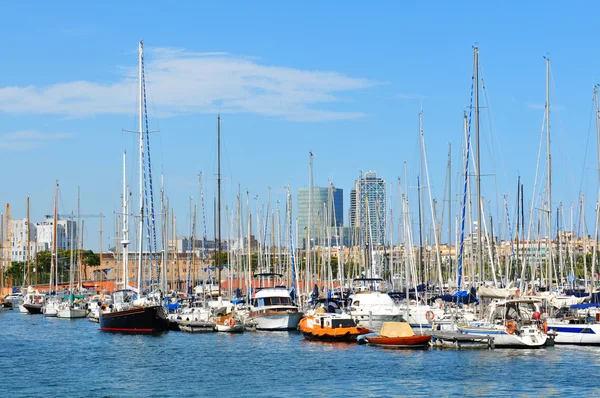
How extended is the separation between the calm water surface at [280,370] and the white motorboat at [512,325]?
30.3 inches

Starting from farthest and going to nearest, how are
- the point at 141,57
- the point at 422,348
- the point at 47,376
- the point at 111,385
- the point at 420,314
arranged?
the point at 141,57
the point at 420,314
the point at 422,348
the point at 47,376
the point at 111,385

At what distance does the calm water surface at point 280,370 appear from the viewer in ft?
143

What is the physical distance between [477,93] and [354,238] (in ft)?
190

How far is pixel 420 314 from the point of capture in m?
65.9

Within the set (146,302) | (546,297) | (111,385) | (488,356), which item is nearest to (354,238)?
(146,302)

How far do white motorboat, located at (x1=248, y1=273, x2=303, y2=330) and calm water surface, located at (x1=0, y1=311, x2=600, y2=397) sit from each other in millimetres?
5017

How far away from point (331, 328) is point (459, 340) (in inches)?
447

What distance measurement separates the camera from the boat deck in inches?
2197

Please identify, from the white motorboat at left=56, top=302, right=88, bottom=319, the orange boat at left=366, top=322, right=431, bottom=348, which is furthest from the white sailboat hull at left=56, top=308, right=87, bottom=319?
the orange boat at left=366, top=322, right=431, bottom=348

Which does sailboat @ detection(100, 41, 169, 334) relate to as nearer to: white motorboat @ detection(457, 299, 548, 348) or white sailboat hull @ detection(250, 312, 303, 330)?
white sailboat hull @ detection(250, 312, 303, 330)

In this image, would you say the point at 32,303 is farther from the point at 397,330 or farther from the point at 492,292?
the point at 492,292

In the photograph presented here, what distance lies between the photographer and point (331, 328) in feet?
214

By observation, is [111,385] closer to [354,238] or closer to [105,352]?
[105,352]

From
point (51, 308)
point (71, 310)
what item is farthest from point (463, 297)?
point (51, 308)
